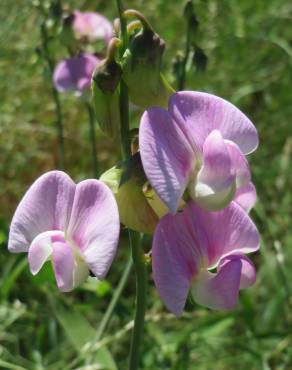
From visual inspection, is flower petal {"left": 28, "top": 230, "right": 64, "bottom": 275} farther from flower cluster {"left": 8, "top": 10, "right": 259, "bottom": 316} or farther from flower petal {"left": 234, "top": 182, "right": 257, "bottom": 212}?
flower petal {"left": 234, "top": 182, "right": 257, "bottom": 212}

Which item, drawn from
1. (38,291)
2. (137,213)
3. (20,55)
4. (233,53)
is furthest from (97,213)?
(233,53)

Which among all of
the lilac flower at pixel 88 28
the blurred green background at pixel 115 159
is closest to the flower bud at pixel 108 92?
the blurred green background at pixel 115 159

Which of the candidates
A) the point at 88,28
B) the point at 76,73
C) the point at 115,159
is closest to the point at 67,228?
the point at 76,73

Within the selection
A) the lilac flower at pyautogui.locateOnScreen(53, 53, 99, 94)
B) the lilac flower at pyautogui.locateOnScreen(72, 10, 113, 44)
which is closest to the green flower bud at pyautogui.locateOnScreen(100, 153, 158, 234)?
the lilac flower at pyautogui.locateOnScreen(53, 53, 99, 94)

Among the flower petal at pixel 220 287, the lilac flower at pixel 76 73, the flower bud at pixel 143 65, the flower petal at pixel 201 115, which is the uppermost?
the flower bud at pixel 143 65

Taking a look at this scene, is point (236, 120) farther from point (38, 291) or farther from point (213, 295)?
point (38, 291)

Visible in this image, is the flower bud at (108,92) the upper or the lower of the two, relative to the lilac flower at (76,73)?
upper

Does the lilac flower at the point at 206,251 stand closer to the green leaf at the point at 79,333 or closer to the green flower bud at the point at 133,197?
the green flower bud at the point at 133,197
